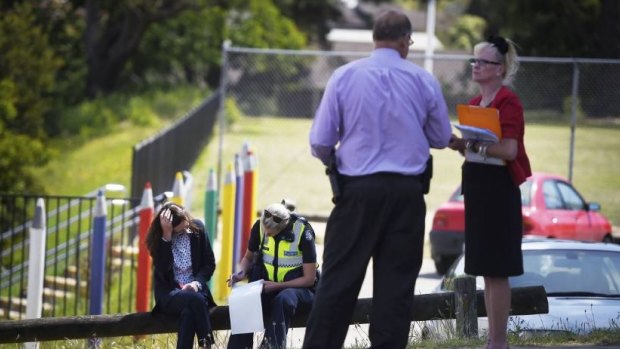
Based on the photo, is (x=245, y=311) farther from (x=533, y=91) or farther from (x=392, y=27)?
(x=533, y=91)

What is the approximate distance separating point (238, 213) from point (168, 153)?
13.3 ft

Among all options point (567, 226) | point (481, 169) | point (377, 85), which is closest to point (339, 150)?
point (377, 85)

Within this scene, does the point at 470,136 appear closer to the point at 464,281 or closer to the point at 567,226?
the point at 464,281

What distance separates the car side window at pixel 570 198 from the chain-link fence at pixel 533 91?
155 centimetres

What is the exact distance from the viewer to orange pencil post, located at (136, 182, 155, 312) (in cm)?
1323

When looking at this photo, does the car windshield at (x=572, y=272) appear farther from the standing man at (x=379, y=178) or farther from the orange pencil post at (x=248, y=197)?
the orange pencil post at (x=248, y=197)

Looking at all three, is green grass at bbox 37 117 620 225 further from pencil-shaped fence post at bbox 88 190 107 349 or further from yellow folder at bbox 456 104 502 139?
yellow folder at bbox 456 104 502 139

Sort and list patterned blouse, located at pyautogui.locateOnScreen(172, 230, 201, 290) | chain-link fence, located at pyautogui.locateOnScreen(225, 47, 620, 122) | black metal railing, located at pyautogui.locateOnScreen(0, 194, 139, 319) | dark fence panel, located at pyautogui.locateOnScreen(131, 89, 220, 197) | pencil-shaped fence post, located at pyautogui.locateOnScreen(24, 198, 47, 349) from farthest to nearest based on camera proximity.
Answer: chain-link fence, located at pyautogui.locateOnScreen(225, 47, 620, 122), dark fence panel, located at pyautogui.locateOnScreen(131, 89, 220, 197), black metal railing, located at pyautogui.locateOnScreen(0, 194, 139, 319), pencil-shaped fence post, located at pyautogui.locateOnScreen(24, 198, 47, 349), patterned blouse, located at pyautogui.locateOnScreen(172, 230, 201, 290)

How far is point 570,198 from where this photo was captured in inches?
648

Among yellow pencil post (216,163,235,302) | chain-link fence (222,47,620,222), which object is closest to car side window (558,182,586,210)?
chain-link fence (222,47,620,222)

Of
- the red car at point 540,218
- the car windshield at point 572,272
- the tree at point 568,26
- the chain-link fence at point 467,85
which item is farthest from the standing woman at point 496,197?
the tree at point 568,26

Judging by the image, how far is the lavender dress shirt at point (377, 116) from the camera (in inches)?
223

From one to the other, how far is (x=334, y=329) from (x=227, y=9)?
122 feet

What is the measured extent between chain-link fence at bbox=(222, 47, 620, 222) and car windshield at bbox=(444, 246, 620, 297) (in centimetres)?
743
